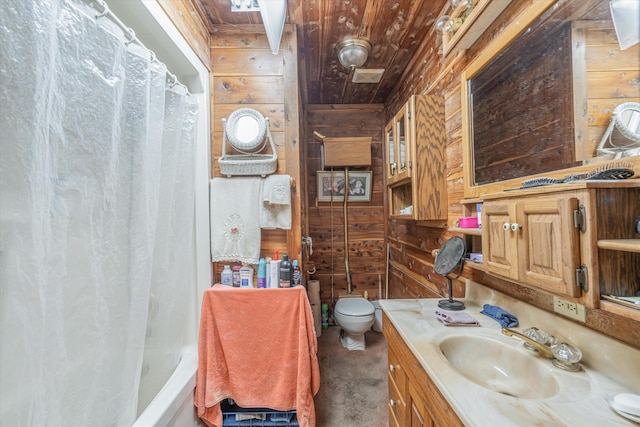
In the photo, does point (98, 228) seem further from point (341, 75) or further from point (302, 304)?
point (341, 75)

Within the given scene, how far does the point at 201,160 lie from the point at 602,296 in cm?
181

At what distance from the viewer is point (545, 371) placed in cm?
75

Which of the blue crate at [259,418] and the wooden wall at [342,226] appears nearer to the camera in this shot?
the blue crate at [259,418]

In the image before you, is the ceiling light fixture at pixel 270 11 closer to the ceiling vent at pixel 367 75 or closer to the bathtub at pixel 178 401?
the ceiling vent at pixel 367 75

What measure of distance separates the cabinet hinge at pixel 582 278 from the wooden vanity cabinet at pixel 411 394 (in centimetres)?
46

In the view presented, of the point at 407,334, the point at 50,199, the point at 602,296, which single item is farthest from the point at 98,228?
the point at 602,296

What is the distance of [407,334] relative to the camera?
0.96 meters

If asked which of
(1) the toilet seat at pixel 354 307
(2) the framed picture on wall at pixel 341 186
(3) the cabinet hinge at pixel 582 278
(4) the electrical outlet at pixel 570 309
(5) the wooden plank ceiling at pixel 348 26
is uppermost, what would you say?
(5) the wooden plank ceiling at pixel 348 26

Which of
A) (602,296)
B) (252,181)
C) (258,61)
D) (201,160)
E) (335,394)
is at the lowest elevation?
(335,394)

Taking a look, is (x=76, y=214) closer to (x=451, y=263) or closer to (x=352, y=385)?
(x=451, y=263)

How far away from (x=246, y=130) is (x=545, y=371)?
68.3 inches

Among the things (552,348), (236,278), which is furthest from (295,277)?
(552,348)

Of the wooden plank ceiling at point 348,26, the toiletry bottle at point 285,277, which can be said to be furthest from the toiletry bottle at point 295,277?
the wooden plank ceiling at point 348,26

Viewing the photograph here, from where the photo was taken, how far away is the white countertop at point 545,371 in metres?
0.56
